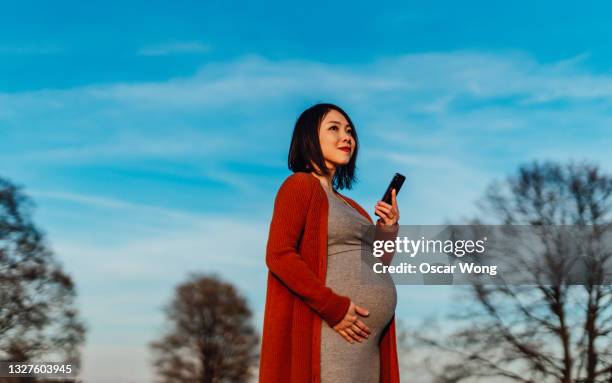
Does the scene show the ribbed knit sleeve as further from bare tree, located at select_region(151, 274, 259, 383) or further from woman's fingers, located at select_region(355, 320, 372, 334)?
bare tree, located at select_region(151, 274, 259, 383)

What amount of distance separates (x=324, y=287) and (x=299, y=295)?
0.40ft

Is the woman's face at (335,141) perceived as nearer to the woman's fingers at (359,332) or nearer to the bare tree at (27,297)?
the woman's fingers at (359,332)

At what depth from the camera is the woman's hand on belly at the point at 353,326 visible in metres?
2.89

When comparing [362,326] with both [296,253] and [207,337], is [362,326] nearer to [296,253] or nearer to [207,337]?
[296,253]

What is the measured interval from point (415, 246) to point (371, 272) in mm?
1088

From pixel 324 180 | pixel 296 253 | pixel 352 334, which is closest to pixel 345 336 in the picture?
pixel 352 334

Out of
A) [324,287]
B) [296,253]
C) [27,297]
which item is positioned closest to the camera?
[324,287]

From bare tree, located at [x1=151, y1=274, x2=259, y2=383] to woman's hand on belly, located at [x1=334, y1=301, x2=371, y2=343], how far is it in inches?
1014

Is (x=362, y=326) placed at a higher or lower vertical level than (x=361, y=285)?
lower

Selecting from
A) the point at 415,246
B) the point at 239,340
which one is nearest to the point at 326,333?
the point at 415,246

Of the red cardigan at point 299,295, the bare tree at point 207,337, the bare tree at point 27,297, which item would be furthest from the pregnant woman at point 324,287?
the bare tree at point 207,337

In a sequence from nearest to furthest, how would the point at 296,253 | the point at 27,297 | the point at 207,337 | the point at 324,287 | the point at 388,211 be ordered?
the point at 324,287 → the point at 296,253 → the point at 388,211 → the point at 27,297 → the point at 207,337

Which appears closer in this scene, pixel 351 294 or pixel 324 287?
pixel 324 287

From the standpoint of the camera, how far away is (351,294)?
3.02 m
